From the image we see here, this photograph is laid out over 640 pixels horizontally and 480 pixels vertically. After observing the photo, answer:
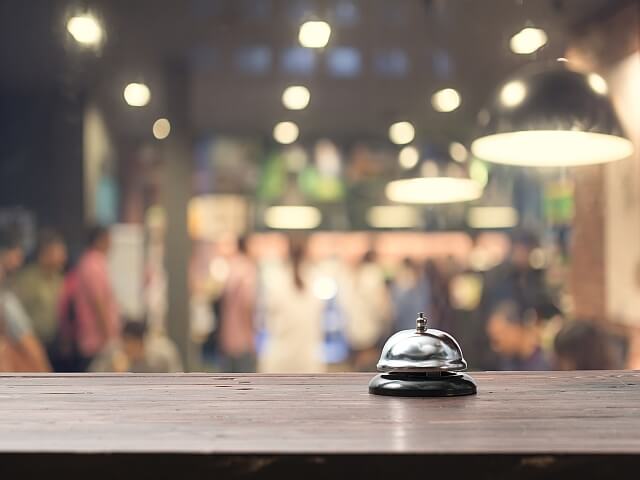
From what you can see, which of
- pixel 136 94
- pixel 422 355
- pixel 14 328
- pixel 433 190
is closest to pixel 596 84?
pixel 422 355

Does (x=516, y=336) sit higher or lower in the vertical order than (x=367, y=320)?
lower

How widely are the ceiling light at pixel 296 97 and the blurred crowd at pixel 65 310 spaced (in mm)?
1633

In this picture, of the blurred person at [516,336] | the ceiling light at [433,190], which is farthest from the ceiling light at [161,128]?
the blurred person at [516,336]

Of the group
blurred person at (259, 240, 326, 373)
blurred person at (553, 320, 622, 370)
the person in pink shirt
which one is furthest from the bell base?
the person in pink shirt

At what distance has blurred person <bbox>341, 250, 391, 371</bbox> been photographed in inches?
238

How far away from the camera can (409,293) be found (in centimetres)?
622

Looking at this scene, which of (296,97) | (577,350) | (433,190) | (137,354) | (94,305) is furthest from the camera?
(296,97)

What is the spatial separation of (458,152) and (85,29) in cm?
275

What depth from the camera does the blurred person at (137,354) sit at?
522 centimetres

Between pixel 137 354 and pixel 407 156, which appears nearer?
pixel 137 354

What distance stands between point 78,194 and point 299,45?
1857mm

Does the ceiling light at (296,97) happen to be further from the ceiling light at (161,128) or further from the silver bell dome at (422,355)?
the silver bell dome at (422,355)

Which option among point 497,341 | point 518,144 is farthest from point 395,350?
point 497,341

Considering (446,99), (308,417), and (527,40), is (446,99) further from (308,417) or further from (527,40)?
(308,417)
